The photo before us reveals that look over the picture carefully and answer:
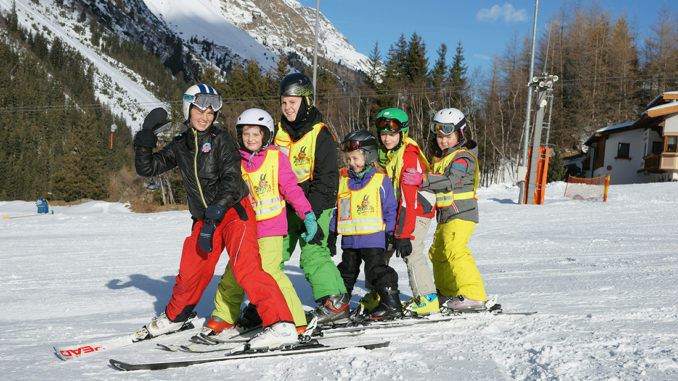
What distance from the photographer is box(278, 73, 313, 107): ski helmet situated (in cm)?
409

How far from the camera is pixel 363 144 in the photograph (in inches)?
167

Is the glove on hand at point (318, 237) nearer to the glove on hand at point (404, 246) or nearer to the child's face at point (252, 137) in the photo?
the glove on hand at point (404, 246)

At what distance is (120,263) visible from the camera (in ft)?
27.3

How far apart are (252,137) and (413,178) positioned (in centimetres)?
142

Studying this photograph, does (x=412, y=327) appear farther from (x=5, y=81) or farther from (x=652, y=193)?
(x=5, y=81)

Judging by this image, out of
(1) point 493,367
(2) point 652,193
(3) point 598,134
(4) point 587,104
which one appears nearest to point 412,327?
(1) point 493,367

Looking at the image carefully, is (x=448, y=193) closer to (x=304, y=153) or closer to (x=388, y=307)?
(x=388, y=307)

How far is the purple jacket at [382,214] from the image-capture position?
14.0 feet

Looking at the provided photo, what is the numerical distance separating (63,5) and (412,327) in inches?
9324

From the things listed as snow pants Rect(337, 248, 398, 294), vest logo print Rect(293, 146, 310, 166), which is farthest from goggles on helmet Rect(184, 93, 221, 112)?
snow pants Rect(337, 248, 398, 294)

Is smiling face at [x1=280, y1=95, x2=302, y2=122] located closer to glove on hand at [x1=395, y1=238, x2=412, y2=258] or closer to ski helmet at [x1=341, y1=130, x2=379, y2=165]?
ski helmet at [x1=341, y1=130, x2=379, y2=165]

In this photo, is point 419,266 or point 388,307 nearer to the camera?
point 388,307

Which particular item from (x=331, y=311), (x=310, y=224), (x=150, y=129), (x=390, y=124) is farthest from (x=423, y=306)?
(x=150, y=129)

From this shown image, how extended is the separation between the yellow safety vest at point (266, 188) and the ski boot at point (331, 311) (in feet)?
3.20
